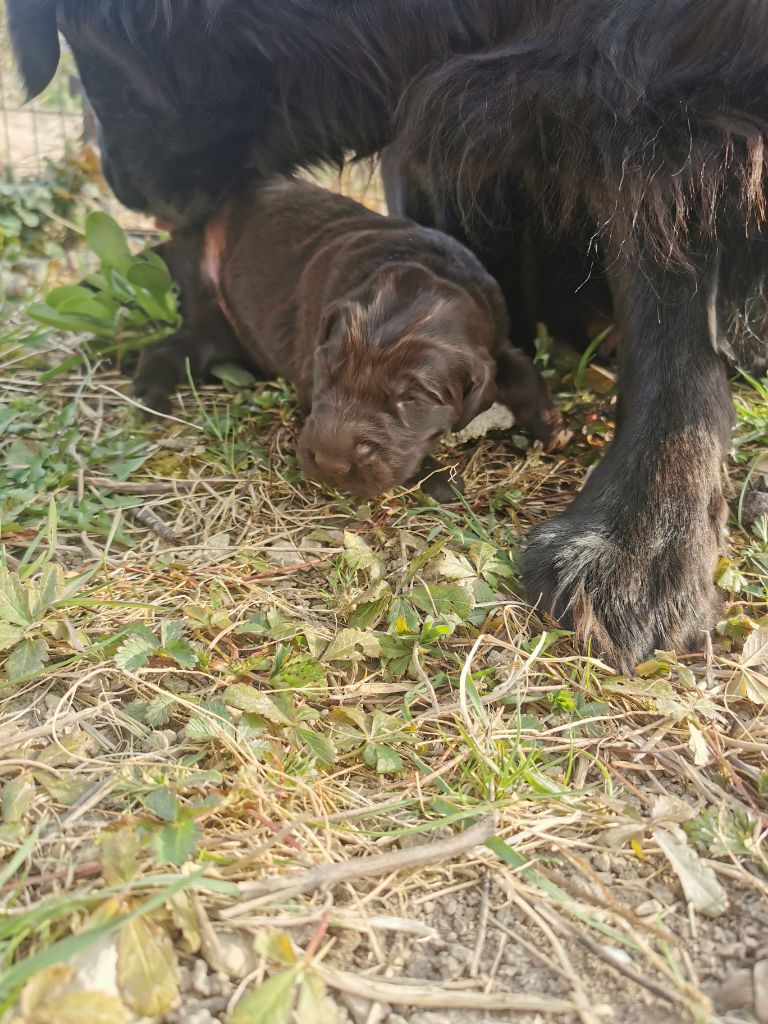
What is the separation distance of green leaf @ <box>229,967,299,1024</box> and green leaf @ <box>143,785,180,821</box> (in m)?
0.24

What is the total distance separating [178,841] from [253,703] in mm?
277

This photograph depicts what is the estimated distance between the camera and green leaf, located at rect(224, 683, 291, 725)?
→ 49.0 inches

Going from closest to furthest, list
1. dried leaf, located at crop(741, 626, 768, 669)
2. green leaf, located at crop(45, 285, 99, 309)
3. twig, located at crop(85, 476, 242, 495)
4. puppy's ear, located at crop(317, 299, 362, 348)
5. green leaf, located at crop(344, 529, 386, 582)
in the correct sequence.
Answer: dried leaf, located at crop(741, 626, 768, 669) < green leaf, located at crop(344, 529, 386, 582) < puppy's ear, located at crop(317, 299, 362, 348) < twig, located at crop(85, 476, 242, 495) < green leaf, located at crop(45, 285, 99, 309)

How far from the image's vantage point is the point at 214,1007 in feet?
2.95

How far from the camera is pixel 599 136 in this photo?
151cm

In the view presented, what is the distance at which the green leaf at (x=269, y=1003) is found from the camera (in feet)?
2.79

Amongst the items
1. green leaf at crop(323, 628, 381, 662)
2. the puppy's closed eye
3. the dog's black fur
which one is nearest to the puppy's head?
the puppy's closed eye

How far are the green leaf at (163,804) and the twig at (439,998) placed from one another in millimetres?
256

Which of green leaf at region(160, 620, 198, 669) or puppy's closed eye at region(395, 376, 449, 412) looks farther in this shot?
puppy's closed eye at region(395, 376, 449, 412)

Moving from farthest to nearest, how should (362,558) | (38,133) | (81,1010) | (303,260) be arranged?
(38,133) → (303,260) → (362,558) → (81,1010)

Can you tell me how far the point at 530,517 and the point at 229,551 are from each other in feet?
2.03

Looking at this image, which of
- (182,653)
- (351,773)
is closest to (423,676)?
(351,773)

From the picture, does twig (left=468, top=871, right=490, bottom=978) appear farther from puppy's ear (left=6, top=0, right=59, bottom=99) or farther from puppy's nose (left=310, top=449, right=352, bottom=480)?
puppy's ear (left=6, top=0, right=59, bottom=99)

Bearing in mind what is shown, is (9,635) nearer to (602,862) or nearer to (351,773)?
(351,773)
